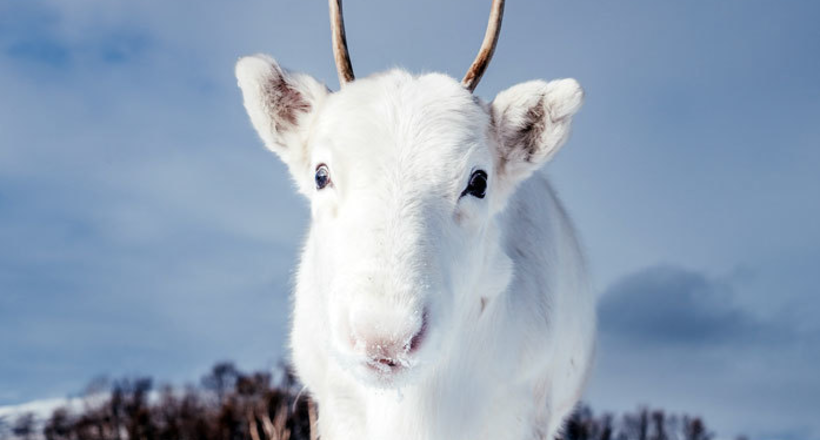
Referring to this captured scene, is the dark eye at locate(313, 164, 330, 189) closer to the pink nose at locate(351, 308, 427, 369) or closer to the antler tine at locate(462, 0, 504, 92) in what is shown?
the pink nose at locate(351, 308, 427, 369)

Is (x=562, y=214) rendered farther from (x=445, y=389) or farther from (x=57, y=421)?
(x=57, y=421)

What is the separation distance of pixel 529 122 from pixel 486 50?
0.68m

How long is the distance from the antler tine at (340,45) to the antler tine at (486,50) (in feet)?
2.57

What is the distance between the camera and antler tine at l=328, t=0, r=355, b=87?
5.11m

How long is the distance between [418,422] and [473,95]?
199 cm

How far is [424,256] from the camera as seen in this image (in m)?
3.62

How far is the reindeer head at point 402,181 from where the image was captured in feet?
11.3

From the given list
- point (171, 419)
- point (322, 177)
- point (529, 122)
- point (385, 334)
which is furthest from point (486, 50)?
point (171, 419)

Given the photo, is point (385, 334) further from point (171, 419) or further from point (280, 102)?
point (171, 419)

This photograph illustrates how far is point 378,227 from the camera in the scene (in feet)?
12.0

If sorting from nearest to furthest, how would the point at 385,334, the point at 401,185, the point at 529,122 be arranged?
the point at 385,334, the point at 401,185, the point at 529,122

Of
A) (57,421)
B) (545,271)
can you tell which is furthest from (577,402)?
(57,421)

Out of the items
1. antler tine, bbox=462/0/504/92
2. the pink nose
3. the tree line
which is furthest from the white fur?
the tree line

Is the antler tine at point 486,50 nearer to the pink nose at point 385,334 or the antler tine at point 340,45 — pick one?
the antler tine at point 340,45
